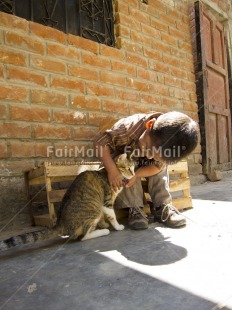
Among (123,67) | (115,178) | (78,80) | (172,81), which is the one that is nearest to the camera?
(115,178)

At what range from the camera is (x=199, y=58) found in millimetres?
4441

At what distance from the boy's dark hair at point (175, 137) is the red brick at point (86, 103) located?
1282mm

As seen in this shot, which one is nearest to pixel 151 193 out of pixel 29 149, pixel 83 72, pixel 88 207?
pixel 88 207

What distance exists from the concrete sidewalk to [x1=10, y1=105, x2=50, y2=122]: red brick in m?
1.14

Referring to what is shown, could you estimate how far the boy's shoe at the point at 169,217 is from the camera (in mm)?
2139

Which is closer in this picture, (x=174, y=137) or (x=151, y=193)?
(x=174, y=137)

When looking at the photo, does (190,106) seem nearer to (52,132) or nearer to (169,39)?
(169,39)

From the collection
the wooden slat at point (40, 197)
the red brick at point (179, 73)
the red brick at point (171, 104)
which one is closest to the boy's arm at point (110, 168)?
the wooden slat at point (40, 197)

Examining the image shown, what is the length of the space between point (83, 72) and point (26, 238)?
1.90 metres

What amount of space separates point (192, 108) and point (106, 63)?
5.90 feet

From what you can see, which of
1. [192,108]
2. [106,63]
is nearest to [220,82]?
[192,108]

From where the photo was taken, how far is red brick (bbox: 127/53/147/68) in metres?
3.40

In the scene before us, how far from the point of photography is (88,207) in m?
2.01

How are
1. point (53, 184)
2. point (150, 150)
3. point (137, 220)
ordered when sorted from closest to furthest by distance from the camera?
point (150, 150)
point (137, 220)
point (53, 184)
